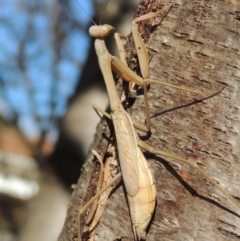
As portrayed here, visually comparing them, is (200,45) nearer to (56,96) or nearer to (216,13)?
(216,13)

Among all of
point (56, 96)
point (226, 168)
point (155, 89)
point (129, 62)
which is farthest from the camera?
point (56, 96)

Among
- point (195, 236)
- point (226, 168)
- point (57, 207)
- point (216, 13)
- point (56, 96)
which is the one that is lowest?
point (56, 96)

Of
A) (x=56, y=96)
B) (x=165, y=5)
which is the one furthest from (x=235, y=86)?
(x=56, y=96)

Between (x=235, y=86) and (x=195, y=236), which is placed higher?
(x=235, y=86)

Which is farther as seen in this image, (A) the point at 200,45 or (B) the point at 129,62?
(B) the point at 129,62

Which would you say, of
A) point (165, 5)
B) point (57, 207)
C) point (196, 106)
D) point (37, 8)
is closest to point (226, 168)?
point (196, 106)

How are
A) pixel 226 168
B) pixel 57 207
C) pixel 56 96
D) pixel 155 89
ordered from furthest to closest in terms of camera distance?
pixel 56 96
pixel 57 207
pixel 155 89
pixel 226 168
